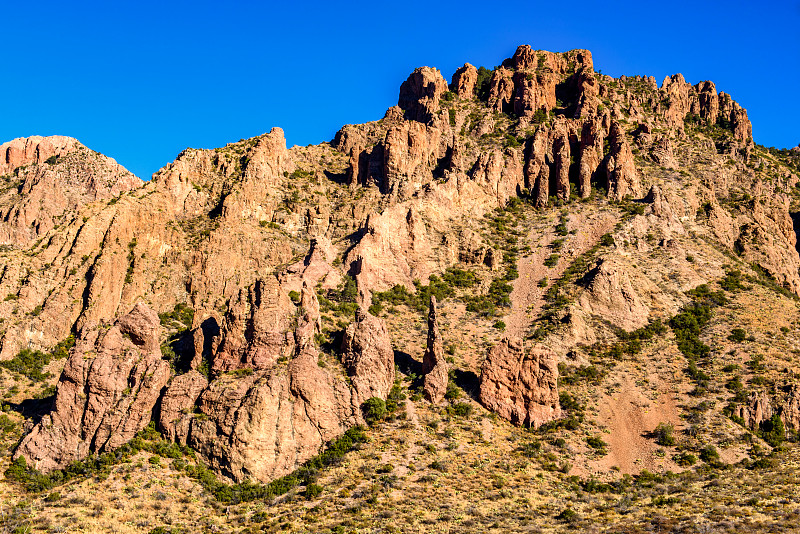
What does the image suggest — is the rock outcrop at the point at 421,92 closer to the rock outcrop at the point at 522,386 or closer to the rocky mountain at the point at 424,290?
the rocky mountain at the point at 424,290

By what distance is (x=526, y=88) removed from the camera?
5600 inches

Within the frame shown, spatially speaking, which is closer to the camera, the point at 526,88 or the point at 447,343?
the point at 447,343

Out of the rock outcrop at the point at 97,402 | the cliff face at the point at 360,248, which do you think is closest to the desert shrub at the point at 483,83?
the cliff face at the point at 360,248

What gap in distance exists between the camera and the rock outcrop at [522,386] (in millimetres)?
74688

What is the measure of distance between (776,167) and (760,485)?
10107 cm

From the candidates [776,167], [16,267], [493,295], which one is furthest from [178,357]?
[776,167]

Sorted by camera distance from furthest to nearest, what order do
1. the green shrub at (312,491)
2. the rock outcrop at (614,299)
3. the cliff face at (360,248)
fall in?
the rock outcrop at (614,299)
the cliff face at (360,248)
the green shrub at (312,491)

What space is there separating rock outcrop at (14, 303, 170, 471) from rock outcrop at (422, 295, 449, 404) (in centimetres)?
2763

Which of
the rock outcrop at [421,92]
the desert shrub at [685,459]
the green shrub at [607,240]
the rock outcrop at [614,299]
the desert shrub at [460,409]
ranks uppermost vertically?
the rock outcrop at [421,92]

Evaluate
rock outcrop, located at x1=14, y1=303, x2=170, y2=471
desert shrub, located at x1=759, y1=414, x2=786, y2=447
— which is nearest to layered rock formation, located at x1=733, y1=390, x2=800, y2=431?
desert shrub, located at x1=759, y1=414, x2=786, y2=447

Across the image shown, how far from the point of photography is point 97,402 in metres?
70.0

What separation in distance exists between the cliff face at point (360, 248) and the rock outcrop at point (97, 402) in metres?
0.21

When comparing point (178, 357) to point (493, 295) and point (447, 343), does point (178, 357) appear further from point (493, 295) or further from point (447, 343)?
point (493, 295)

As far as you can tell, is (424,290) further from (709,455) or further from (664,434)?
(709,455)
